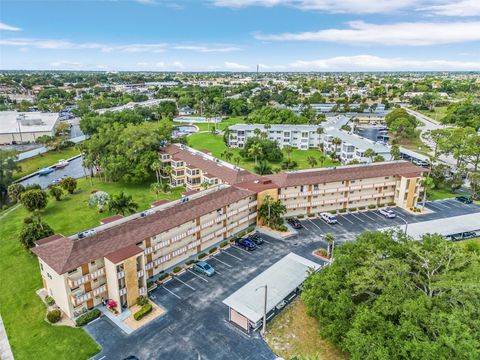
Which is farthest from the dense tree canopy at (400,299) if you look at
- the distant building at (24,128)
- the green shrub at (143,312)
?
the distant building at (24,128)

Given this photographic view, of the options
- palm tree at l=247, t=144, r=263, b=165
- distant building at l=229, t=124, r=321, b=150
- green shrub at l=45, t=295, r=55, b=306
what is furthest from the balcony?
distant building at l=229, t=124, r=321, b=150

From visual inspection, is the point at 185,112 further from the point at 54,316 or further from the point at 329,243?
the point at 54,316

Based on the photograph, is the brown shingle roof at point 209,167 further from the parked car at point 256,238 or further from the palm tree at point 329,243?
the palm tree at point 329,243

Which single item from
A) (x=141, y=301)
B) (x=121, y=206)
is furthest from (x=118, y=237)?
(x=121, y=206)

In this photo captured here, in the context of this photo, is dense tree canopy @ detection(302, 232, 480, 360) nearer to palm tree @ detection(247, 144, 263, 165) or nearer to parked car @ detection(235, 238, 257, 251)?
parked car @ detection(235, 238, 257, 251)


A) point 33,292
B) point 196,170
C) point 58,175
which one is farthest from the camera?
point 58,175

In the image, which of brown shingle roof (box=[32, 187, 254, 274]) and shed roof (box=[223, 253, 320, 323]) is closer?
shed roof (box=[223, 253, 320, 323])
